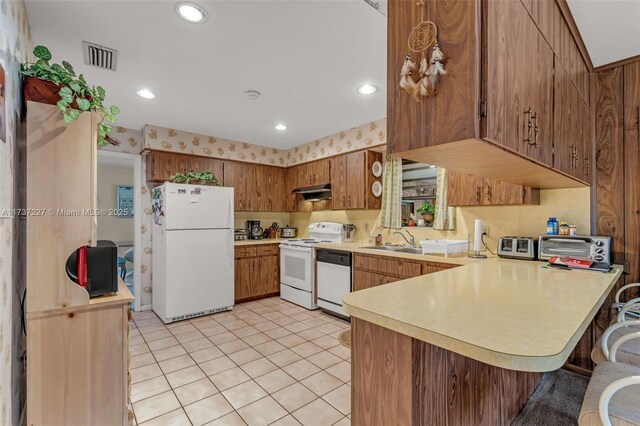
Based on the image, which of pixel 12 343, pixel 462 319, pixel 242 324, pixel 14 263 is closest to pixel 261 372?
pixel 242 324

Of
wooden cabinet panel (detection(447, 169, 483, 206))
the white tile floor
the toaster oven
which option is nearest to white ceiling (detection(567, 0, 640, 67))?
wooden cabinet panel (detection(447, 169, 483, 206))

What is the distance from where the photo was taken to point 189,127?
12.9 ft

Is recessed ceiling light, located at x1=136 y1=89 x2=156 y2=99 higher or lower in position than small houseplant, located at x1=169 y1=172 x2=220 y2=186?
higher

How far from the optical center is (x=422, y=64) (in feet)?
3.78

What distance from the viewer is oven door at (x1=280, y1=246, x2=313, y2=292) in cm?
405

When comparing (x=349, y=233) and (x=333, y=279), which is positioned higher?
(x=349, y=233)

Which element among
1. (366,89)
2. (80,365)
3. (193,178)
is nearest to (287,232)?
(193,178)

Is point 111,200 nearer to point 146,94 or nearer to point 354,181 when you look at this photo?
point 146,94

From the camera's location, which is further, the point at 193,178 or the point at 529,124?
the point at 193,178

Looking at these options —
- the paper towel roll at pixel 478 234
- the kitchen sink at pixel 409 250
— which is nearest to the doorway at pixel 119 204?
the kitchen sink at pixel 409 250

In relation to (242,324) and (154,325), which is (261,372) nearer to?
(242,324)

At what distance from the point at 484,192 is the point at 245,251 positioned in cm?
315

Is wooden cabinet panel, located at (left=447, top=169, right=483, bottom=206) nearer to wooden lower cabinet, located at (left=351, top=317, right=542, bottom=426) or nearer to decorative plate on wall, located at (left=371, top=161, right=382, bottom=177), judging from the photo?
decorative plate on wall, located at (left=371, top=161, right=382, bottom=177)

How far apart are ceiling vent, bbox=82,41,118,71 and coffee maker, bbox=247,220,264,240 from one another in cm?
300
